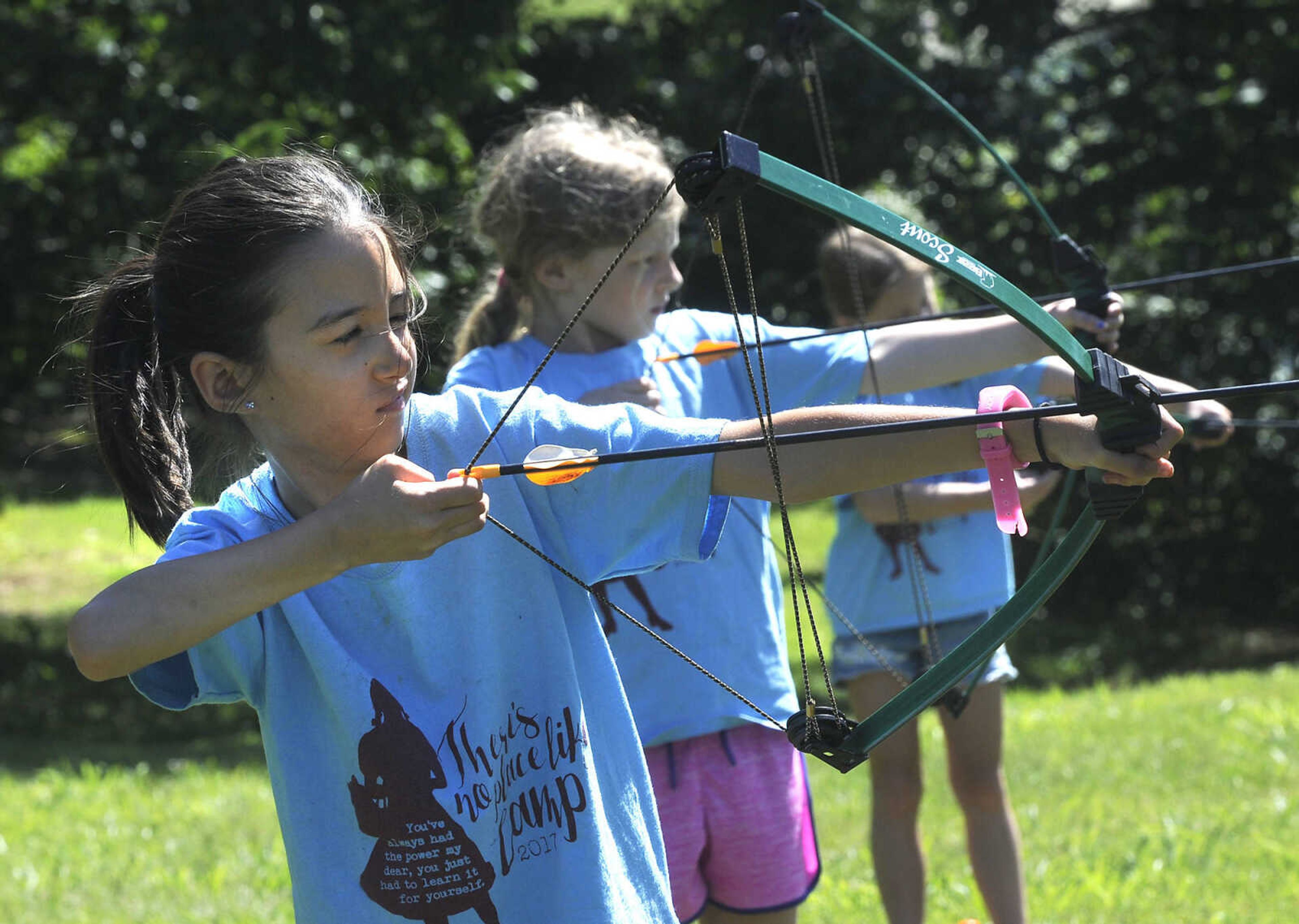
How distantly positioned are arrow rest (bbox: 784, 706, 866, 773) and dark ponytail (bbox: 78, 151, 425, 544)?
714mm

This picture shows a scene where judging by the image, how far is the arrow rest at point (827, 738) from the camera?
5.46ft

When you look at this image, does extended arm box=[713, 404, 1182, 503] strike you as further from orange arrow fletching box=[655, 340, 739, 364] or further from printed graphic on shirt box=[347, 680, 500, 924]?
orange arrow fletching box=[655, 340, 739, 364]

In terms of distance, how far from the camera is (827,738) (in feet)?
5.46

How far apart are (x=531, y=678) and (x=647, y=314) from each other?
1059mm

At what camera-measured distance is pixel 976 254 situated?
862cm

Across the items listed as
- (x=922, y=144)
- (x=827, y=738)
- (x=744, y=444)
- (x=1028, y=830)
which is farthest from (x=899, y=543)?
(x=922, y=144)

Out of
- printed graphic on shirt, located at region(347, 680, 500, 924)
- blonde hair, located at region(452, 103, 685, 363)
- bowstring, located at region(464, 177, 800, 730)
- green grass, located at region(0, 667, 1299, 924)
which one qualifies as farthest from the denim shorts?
→ printed graphic on shirt, located at region(347, 680, 500, 924)

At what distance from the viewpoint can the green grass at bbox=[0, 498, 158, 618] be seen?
10.6 m

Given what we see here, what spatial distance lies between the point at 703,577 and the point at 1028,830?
86.6 inches

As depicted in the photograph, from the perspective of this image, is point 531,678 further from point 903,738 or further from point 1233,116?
point 1233,116

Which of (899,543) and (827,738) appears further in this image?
(899,543)

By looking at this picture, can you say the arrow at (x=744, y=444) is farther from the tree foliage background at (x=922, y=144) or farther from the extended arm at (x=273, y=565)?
the tree foliage background at (x=922, y=144)

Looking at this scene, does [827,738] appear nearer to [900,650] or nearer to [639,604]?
[639,604]

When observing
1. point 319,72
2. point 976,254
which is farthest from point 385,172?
point 976,254
